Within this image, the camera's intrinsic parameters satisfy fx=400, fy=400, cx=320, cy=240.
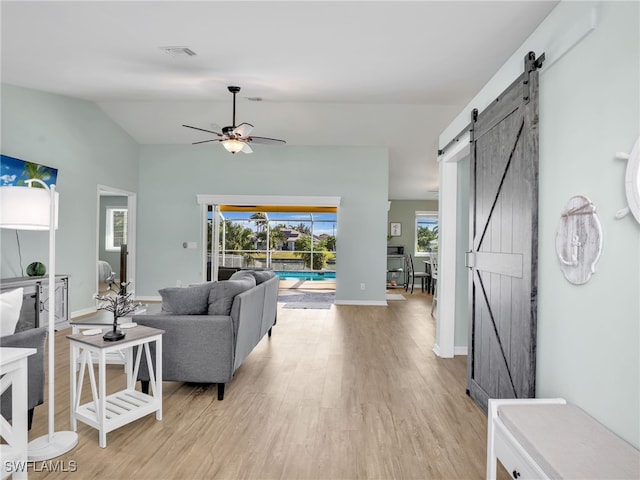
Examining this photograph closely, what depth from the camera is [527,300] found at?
91.6 inches

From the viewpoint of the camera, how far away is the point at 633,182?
1.54 metres

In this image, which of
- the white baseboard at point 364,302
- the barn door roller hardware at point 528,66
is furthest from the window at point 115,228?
the barn door roller hardware at point 528,66

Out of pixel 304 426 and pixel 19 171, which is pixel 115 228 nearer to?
pixel 19 171

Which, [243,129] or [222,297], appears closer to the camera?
[222,297]

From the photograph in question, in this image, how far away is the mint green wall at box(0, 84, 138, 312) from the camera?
4.83 metres

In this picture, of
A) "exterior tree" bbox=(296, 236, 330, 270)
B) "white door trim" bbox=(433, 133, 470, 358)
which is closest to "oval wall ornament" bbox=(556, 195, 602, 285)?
"white door trim" bbox=(433, 133, 470, 358)

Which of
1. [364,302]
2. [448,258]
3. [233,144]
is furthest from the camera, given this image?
[364,302]

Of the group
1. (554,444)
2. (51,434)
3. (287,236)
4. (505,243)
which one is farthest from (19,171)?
(287,236)

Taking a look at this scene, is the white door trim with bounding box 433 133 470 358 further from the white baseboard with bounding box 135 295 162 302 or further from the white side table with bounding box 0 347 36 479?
the white baseboard with bounding box 135 295 162 302

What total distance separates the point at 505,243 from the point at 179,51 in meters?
3.25

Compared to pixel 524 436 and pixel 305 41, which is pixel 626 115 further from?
pixel 305 41

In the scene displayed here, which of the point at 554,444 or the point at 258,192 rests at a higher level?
the point at 258,192

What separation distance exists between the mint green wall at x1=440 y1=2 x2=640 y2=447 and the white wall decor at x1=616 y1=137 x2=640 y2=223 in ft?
0.19

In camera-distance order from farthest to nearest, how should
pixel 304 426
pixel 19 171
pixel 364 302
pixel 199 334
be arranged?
1. pixel 364 302
2. pixel 19 171
3. pixel 199 334
4. pixel 304 426
